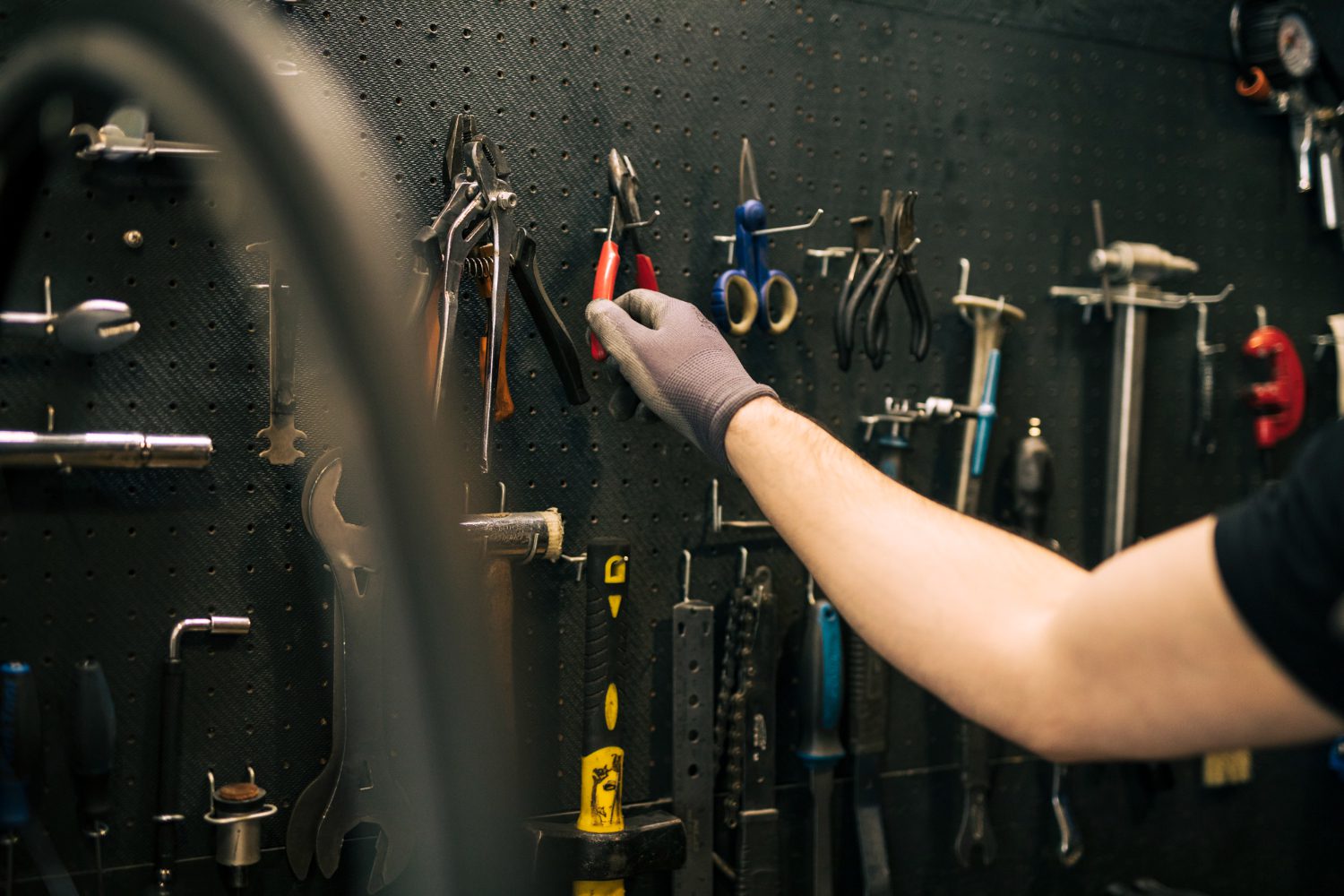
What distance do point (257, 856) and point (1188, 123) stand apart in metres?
1.97

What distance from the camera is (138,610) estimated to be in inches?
51.1

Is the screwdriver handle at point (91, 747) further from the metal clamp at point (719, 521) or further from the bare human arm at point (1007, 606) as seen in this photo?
the metal clamp at point (719, 521)

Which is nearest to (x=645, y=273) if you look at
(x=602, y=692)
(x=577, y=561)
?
(x=577, y=561)

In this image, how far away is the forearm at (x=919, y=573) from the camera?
844 millimetres

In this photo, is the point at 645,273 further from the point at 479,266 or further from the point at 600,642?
the point at 600,642

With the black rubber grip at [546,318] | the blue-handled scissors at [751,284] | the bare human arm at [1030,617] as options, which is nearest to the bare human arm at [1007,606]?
the bare human arm at [1030,617]

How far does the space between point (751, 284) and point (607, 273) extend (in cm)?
23

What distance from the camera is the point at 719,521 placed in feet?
5.25

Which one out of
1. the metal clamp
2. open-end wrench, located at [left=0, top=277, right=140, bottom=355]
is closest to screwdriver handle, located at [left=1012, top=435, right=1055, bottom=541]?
the metal clamp

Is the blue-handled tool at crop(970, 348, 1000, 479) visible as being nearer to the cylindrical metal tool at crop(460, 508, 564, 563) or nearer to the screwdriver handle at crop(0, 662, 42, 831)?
the cylindrical metal tool at crop(460, 508, 564, 563)

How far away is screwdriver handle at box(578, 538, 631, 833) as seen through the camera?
145 cm

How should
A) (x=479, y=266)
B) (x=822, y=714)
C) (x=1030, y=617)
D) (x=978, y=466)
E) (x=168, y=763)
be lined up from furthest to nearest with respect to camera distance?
(x=978, y=466) < (x=822, y=714) < (x=479, y=266) < (x=168, y=763) < (x=1030, y=617)

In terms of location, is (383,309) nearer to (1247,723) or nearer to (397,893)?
(1247,723)

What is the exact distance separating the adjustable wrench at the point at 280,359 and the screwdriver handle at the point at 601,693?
1.34 feet
